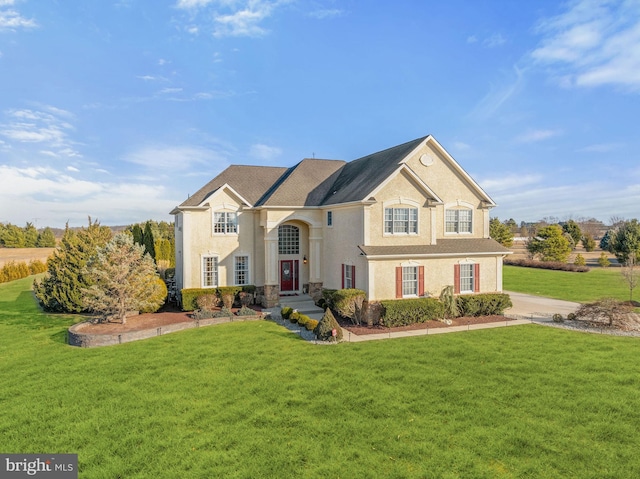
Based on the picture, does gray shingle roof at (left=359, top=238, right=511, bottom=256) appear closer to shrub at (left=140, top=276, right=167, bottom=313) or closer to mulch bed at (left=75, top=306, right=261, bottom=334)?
mulch bed at (left=75, top=306, right=261, bottom=334)

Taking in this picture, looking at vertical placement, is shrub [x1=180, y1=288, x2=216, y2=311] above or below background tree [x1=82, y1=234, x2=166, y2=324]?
below

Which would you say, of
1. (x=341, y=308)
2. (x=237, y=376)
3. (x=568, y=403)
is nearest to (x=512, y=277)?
(x=341, y=308)

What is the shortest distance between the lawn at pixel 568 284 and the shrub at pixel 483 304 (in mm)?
10156

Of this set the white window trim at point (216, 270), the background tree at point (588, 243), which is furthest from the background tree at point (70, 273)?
the background tree at point (588, 243)

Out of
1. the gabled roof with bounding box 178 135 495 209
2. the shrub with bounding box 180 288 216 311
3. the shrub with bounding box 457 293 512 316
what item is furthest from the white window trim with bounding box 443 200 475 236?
the shrub with bounding box 180 288 216 311

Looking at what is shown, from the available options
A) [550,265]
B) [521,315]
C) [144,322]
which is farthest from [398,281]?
[550,265]

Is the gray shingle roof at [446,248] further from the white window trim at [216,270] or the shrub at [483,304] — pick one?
the white window trim at [216,270]

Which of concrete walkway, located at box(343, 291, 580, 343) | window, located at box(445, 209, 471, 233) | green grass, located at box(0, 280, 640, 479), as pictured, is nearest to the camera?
green grass, located at box(0, 280, 640, 479)

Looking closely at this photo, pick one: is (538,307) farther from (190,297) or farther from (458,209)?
(190,297)

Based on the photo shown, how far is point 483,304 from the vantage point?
74.0ft

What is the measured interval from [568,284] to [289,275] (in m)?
28.6

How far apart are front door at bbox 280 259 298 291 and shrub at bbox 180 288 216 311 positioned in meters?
5.64

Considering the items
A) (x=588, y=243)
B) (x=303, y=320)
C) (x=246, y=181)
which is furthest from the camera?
(x=588, y=243)

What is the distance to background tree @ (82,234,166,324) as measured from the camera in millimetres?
20188
